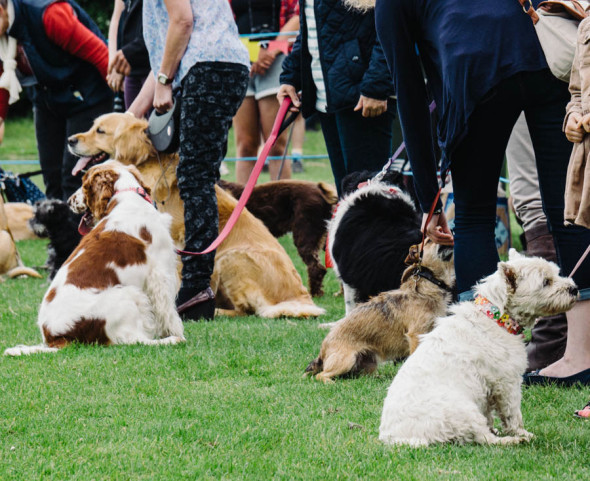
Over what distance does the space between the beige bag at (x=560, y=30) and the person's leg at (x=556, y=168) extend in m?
0.30

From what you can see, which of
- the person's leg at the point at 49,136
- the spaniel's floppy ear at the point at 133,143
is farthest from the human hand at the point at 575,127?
the person's leg at the point at 49,136

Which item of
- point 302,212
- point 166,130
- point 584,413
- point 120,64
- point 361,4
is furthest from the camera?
point 302,212

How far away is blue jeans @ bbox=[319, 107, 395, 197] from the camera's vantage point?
5141mm

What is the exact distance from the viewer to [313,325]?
18.8 feet

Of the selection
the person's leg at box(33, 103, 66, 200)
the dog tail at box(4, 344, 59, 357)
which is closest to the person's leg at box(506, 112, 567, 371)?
the dog tail at box(4, 344, 59, 357)

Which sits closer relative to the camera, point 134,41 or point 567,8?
point 567,8

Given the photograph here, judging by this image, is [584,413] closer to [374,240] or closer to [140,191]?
[374,240]

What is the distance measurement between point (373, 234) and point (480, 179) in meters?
1.63

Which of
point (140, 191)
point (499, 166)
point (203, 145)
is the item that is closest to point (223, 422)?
point (499, 166)

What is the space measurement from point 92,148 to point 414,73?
341cm

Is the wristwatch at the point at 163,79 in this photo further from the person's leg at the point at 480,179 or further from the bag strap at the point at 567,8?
the bag strap at the point at 567,8

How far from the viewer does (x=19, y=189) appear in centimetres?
1092

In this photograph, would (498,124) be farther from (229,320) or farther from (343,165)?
(229,320)

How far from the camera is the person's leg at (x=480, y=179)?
3379mm
